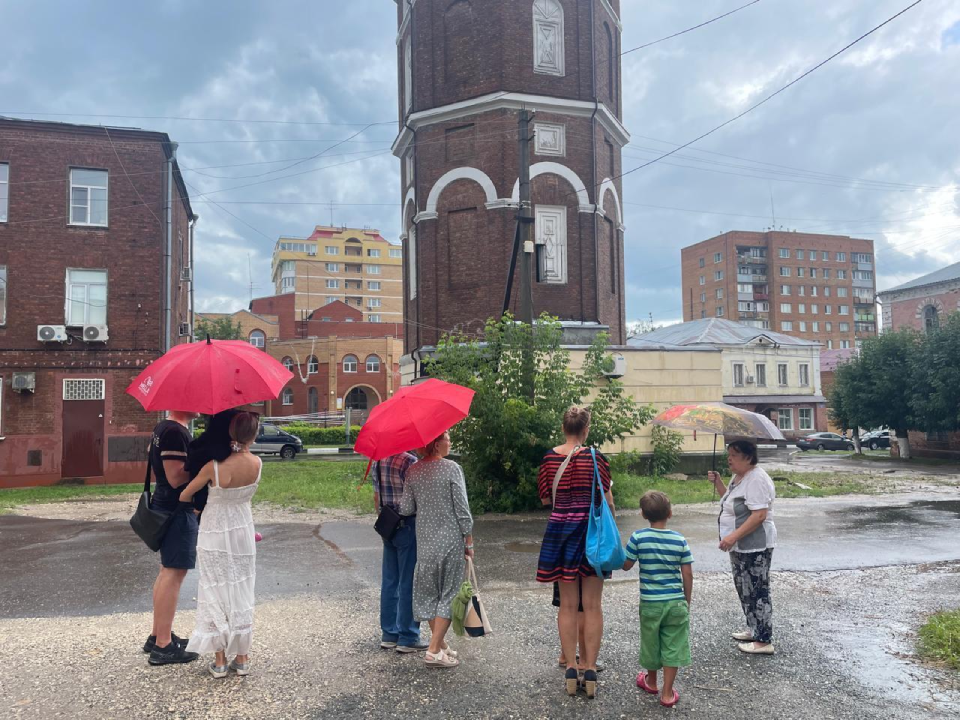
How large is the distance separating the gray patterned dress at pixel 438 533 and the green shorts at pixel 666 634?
4.54 feet

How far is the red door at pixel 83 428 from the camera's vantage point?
70.9ft

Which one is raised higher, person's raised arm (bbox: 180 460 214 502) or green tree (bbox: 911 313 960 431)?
green tree (bbox: 911 313 960 431)

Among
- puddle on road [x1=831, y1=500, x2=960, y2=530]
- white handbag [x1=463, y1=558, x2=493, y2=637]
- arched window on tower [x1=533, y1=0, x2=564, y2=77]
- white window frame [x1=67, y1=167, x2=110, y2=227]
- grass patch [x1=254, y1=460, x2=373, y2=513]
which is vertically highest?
arched window on tower [x1=533, y1=0, x2=564, y2=77]

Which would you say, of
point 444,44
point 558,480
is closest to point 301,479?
point 444,44

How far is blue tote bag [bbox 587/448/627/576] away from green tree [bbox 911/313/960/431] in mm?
35779

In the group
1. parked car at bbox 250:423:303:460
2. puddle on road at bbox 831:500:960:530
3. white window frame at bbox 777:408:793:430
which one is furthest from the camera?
white window frame at bbox 777:408:793:430

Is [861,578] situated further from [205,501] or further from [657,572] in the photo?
[205,501]

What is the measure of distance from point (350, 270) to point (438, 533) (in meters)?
98.0

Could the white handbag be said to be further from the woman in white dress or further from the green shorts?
the woman in white dress

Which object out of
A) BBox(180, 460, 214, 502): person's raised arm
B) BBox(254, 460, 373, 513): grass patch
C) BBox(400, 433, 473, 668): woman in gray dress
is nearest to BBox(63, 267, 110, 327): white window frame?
BBox(254, 460, 373, 513): grass patch

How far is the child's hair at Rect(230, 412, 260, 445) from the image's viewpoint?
17.3 feet

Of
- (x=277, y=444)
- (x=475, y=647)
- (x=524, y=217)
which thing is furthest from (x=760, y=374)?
(x=475, y=647)

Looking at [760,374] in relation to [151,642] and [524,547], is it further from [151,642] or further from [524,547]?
[151,642]

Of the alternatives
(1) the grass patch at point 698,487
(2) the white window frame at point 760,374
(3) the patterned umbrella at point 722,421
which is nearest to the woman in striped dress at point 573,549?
(3) the patterned umbrella at point 722,421
